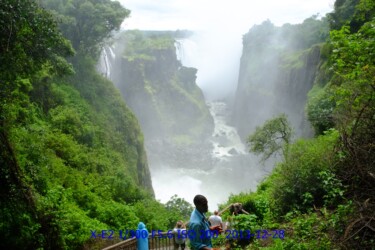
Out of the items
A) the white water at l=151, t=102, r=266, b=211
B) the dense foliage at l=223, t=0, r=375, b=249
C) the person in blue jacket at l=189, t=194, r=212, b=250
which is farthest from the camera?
the white water at l=151, t=102, r=266, b=211

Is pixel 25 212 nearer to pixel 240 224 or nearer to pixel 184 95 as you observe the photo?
pixel 240 224

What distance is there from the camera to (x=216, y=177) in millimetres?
71125

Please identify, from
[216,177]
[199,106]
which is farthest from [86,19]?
[199,106]

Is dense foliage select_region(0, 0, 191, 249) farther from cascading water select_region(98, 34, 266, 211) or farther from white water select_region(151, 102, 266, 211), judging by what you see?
white water select_region(151, 102, 266, 211)

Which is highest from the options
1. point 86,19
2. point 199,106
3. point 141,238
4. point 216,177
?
point 86,19

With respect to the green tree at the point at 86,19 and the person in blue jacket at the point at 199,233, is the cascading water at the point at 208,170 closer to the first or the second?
the green tree at the point at 86,19

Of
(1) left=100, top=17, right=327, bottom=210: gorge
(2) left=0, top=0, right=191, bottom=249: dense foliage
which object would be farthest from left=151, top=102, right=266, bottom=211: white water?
(2) left=0, top=0, right=191, bottom=249: dense foliage

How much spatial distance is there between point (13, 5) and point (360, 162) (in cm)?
842

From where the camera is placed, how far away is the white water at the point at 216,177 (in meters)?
63.6

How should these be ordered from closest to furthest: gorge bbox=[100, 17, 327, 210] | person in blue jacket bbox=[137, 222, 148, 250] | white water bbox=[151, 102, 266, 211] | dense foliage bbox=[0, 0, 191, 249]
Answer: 1. person in blue jacket bbox=[137, 222, 148, 250]
2. dense foliage bbox=[0, 0, 191, 249]
3. white water bbox=[151, 102, 266, 211]
4. gorge bbox=[100, 17, 327, 210]

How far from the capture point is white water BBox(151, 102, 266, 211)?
Result: 63625 millimetres

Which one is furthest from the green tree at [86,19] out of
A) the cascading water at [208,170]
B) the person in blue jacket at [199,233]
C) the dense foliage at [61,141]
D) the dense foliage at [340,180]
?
the cascading water at [208,170]

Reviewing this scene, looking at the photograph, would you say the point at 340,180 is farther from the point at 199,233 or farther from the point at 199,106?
the point at 199,106

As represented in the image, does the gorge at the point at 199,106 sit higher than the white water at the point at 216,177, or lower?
higher
